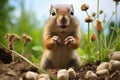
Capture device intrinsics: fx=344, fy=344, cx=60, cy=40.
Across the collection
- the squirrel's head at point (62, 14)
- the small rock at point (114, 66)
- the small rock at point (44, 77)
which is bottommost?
the small rock at point (44, 77)

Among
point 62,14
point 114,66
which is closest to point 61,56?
point 62,14

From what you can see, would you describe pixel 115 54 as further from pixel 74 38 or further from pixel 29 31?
pixel 29 31

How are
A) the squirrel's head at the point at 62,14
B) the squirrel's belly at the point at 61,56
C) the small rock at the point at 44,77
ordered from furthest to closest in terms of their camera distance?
the squirrel's belly at the point at 61,56 < the squirrel's head at the point at 62,14 < the small rock at the point at 44,77

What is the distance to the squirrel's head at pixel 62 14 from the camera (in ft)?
7.48

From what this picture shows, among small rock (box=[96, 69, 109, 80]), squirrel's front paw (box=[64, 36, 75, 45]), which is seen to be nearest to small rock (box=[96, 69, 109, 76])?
small rock (box=[96, 69, 109, 80])

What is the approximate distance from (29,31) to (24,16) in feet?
0.77

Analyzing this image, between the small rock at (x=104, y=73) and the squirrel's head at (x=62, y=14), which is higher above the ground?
the squirrel's head at (x=62, y=14)

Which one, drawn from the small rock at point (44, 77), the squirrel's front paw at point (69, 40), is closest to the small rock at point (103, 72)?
the small rock at point (44, 77)

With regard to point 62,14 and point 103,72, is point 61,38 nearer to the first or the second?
point 62,14

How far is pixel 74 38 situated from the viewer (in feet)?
7.85

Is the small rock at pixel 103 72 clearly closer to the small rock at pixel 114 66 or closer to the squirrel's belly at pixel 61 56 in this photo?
the small rock at pixel 114 66

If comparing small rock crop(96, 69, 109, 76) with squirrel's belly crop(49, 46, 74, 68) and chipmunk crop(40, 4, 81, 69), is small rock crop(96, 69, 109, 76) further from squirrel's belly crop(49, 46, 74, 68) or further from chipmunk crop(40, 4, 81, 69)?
squirrel's belly crop(49, 46, 74, 68)

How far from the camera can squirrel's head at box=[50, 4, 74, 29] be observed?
2.28m

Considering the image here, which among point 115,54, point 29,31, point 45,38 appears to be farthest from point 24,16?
point 115,54
